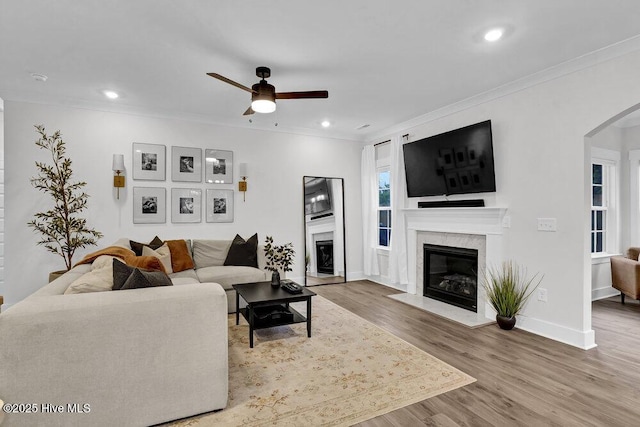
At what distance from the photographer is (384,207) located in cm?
568

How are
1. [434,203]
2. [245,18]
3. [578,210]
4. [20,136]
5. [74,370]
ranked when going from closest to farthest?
[74,370] < [245,18] < [578,210] < [20,136] < [434,203]

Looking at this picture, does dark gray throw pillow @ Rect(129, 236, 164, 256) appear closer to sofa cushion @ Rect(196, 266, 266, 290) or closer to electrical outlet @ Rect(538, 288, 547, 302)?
sofa cushion @ Rect(196, 266, 266, 290)

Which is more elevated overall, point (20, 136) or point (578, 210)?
point (20, 136)

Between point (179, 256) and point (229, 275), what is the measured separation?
0.73 metres

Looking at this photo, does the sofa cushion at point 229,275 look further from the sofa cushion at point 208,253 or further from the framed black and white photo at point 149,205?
the framed black and white photo at point 149,205

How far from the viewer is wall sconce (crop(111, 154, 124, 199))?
4238 mm

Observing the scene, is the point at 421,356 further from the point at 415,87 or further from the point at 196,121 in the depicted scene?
the point at 196,121

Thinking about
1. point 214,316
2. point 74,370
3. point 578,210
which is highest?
point 578,210

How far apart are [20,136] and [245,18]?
3.50 metres

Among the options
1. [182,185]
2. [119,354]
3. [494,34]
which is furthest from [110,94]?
[494,34]

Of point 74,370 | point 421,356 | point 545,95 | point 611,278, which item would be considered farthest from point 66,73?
point 611,278

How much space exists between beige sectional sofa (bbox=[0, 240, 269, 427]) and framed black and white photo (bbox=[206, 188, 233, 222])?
287cm

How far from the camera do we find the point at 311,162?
5.62m

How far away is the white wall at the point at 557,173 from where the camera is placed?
2879mm
